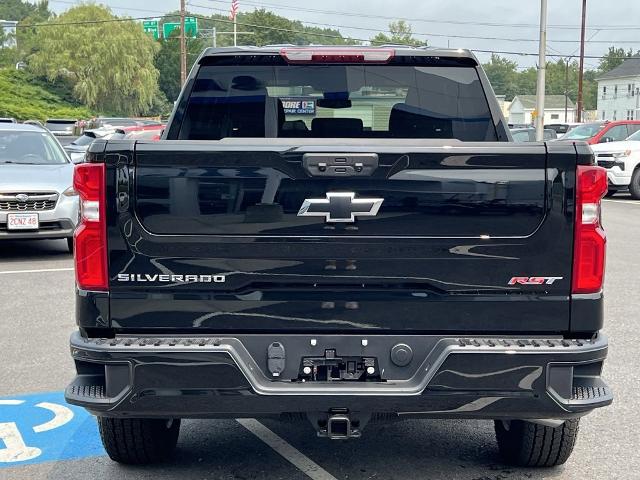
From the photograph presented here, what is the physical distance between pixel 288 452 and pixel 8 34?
467ft

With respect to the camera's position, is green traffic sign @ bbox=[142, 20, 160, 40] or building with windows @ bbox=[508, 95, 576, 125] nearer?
green traffic sign @ bbox=[142, 20, 160, 40]

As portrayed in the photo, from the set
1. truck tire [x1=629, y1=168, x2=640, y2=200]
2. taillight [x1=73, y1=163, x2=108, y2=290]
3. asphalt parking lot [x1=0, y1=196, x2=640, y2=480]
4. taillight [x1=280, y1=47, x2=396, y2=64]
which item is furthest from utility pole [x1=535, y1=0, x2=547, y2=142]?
taillight [x1=73, y1=163, x2=108, y2=290]

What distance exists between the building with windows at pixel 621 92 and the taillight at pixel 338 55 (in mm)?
95919

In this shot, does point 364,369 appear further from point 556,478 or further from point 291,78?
point 291,78

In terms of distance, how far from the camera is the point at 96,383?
3.60m

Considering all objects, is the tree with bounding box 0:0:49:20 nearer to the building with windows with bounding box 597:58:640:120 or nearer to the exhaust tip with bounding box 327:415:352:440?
the building with windows with bounding box 597:58:640:120

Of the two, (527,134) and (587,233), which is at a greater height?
(587,233)

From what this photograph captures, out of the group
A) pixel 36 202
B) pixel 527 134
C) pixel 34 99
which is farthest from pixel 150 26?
pixel 36 202

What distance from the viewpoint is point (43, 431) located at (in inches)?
202

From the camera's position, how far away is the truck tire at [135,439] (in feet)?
13.9

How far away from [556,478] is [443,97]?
2.14 meters

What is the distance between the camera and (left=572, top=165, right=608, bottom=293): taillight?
350 cm

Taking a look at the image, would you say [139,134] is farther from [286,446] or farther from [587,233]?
[587,233]

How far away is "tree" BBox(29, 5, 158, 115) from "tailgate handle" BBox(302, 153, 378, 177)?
72.4 metres
